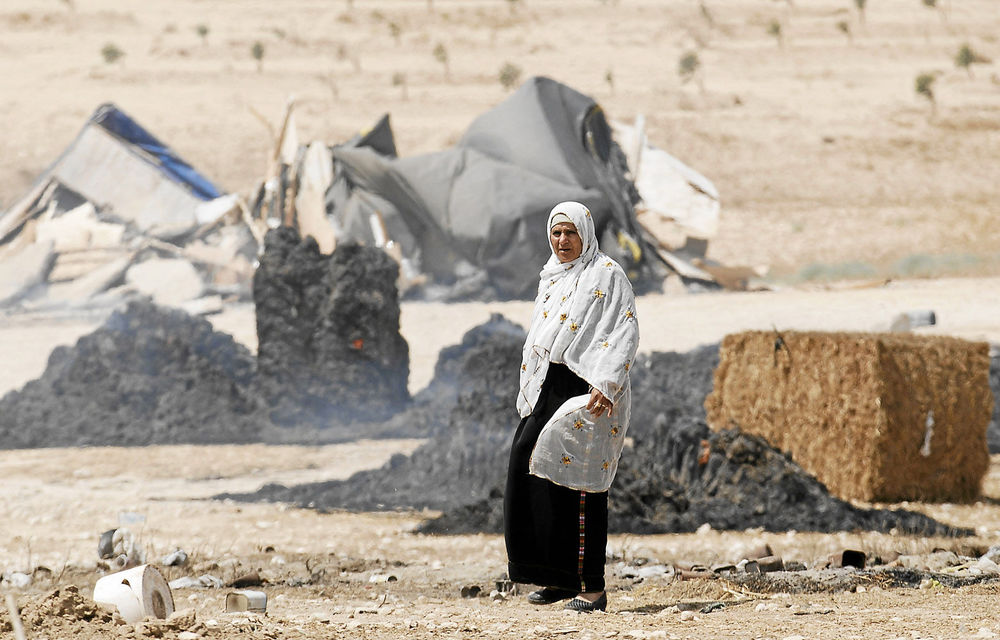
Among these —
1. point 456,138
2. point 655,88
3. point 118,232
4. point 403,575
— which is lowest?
point 403,575

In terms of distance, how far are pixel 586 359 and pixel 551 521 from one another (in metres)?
0.53

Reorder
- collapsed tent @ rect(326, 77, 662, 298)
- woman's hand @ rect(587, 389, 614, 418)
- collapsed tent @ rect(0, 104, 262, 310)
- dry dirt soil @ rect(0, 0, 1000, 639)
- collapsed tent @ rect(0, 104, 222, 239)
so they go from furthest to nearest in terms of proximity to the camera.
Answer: collapsed tent @ rect(0, 104, 222, 239) < collapsed tent @ rect(0, 104, 262, 310) < collapsed tent @ rect(326, 77, 662, 298) < dry dirt soil @ rect(0, 0, 1000, 639) < woman's hand @ rect(587, 389, 614, 418)

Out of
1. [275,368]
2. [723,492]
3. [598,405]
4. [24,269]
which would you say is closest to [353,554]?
[723,492]

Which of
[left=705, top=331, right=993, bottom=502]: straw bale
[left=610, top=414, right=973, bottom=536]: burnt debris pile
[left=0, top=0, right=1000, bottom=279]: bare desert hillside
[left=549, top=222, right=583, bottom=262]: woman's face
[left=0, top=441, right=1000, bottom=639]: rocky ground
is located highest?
[left=0, top=0, right=1000, bottom=279]: bare desert hillside

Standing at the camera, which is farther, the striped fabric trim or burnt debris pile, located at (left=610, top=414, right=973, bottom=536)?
burnt debris pile, located at (left=610, top=414, right=973, bottom=536)

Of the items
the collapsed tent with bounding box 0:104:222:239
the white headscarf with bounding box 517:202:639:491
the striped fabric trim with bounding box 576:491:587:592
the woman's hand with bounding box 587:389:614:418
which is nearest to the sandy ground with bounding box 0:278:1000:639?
the striped fabric trim with bounding box 576:491:587:592

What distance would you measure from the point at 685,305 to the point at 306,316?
6.24m

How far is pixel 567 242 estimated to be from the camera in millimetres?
4445

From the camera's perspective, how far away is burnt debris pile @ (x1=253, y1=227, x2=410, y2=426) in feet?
40.3

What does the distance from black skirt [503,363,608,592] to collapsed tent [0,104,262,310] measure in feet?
47.3

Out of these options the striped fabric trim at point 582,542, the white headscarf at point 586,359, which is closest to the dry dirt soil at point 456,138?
the striped fabric trim at point 582,542

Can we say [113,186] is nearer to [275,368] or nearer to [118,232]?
[118,232]

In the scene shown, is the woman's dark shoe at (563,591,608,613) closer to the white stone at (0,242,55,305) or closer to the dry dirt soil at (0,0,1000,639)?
the dry dirt soil at (0,0,1000,639)

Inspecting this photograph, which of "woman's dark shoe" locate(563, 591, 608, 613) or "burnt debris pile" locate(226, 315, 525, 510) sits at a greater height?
"burnt debris pile" locate(226, 315, 525, 510)
